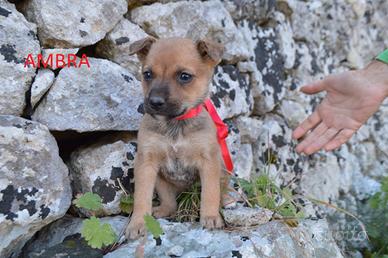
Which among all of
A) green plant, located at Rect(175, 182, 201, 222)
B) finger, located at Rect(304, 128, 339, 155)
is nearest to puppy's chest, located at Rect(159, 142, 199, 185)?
green plant, located at Rect(175, 182, 201, 222)

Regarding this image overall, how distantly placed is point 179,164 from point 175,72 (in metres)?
0.71

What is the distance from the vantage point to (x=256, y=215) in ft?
10.7

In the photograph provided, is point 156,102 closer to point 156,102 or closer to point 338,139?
point 156,102

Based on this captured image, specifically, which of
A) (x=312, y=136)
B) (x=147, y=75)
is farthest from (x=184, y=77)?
(x=312, y=136)

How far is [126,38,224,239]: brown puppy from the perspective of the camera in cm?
321

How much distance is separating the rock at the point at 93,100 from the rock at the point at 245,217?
114 centimetres

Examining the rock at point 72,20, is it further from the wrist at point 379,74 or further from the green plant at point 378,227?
the green plant at point 378,227

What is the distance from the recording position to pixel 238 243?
304 centimetres

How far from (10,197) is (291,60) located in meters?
3.64

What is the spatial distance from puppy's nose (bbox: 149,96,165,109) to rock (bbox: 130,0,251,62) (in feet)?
4.50

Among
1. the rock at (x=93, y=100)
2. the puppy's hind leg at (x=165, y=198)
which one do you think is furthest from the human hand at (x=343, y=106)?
the rock at (x=93, y=100)

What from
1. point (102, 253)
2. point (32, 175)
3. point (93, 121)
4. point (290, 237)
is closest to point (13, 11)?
point (93, 121)

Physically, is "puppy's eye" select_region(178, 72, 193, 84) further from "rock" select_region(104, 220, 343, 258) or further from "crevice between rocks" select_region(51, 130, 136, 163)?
"rock" select_region(104, 220, 343, 258)

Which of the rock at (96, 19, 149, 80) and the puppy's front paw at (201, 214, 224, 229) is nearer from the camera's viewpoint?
the puppy's front paw at (201, 214, 224, 229)
